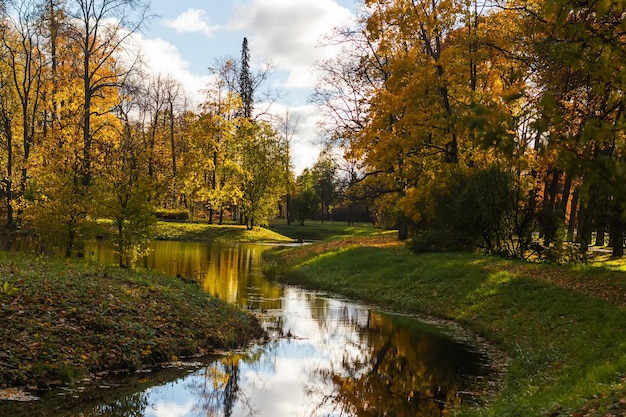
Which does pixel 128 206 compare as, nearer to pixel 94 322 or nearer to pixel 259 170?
pixel 94 322

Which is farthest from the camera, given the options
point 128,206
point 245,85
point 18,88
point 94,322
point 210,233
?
point 245,85

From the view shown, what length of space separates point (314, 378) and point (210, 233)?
3990 centimetres

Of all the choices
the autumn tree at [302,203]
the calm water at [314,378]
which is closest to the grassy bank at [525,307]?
the calm water at [314,378]

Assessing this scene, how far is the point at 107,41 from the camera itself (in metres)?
23.3

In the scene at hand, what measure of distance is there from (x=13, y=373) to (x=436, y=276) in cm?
1476

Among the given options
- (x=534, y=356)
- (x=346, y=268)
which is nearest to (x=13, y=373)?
(x=534, y=356)

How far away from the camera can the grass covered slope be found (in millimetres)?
8875

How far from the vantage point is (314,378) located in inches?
415

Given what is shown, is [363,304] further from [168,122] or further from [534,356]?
[168,122]

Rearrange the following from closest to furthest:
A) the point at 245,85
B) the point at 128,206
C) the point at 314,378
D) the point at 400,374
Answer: the point at 314,378 < the point at 400,374 < the point at 128,206 < the point at 245,85

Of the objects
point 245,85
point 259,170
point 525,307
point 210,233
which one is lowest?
point 525,307

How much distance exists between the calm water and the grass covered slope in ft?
1.89

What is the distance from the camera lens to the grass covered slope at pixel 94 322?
29.1ft

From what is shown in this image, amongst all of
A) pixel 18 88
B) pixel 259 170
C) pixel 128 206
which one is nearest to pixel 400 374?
pixel 128 206
